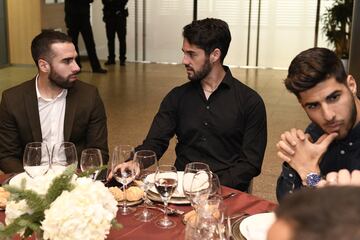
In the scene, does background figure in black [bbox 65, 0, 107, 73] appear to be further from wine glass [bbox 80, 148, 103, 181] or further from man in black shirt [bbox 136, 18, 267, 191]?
wine glass [bbox 80, 148, 103, 181]

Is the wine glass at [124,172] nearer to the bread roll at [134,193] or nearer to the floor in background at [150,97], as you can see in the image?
the bread roll at [134,193]

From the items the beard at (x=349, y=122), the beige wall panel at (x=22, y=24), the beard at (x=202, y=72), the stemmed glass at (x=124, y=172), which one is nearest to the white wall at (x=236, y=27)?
the beige wall panel at (x=22, y=24)

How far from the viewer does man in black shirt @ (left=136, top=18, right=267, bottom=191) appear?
116 inches

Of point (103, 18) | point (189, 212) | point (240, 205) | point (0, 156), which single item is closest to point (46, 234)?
point (189, 212)

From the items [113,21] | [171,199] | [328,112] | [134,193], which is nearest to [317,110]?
[328,112]

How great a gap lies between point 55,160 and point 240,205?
75cm

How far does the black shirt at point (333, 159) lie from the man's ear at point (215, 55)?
3.02 feet

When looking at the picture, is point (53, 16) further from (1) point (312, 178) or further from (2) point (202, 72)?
(1) point (312, 178)

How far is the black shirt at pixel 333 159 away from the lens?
2.25 metres

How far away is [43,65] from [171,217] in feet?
5.68

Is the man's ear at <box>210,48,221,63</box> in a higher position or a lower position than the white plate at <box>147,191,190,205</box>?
higher

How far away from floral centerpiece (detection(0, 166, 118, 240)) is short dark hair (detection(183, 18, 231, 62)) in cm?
181

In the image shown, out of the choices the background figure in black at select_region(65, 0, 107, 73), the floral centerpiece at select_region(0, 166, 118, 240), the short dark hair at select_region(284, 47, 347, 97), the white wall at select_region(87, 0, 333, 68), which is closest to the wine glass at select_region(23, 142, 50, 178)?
the floral centerpiece at select_region(0, 166, 118, 240)

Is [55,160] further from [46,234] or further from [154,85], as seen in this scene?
[154,85]
